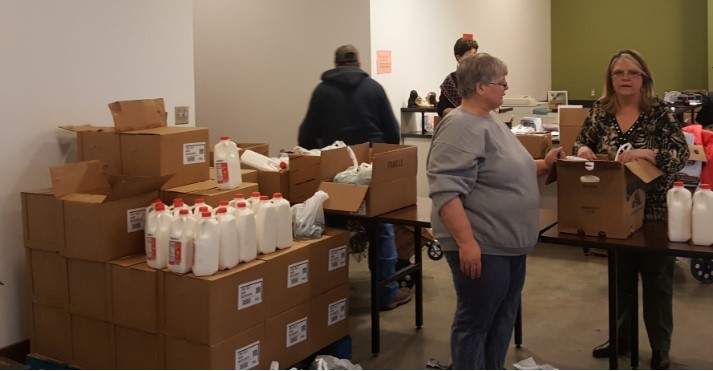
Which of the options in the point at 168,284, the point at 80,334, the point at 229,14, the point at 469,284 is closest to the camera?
the point at 469,284

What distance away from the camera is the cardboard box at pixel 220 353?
2643 mm

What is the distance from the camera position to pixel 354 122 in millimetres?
4168

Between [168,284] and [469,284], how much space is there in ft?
3.61

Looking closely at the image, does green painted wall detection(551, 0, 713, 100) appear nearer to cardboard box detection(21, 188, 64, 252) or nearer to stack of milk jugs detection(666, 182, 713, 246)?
stack of milk jugs detection(666, 182, 713, 246)

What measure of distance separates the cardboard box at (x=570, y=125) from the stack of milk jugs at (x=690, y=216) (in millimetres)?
2294

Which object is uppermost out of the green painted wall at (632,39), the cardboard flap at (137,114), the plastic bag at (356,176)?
the green painted wall at (632,39)

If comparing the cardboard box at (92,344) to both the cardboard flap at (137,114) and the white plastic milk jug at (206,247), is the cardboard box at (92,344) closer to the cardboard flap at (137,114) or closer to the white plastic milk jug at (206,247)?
the white plastic milk jug at (206,247)

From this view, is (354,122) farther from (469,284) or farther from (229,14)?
(229,14)

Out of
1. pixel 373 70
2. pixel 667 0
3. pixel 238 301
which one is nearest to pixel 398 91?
pixel 373 70

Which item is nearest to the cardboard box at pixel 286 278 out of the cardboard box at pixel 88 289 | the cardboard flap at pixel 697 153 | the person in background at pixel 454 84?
the cardboard box at pixel 88 289

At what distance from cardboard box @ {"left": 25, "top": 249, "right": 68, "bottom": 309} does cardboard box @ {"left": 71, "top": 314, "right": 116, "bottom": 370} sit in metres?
0.12

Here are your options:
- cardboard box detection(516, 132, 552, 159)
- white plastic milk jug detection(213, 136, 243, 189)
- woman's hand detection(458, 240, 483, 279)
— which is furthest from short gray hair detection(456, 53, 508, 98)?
cardboard box detection(516, 132, 552, 159)

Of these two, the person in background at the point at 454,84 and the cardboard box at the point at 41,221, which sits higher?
the person in background at the point at 454,84

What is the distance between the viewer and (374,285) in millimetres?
3461
